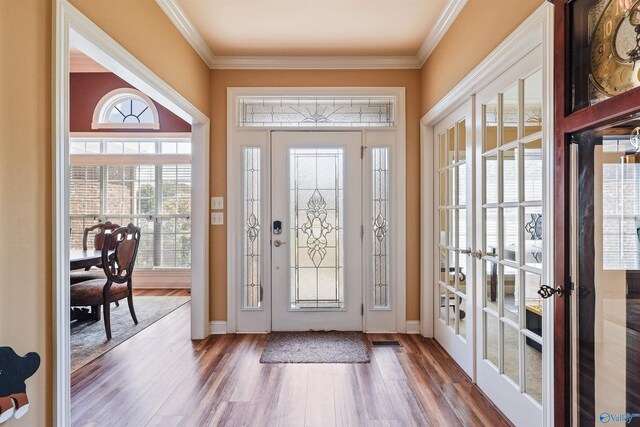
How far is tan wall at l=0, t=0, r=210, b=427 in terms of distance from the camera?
1.31 meters

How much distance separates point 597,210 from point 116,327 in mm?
4114

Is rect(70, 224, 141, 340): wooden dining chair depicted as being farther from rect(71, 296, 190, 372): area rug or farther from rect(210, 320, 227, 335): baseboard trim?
rect(210, 320, 227, 335): baseboard trim

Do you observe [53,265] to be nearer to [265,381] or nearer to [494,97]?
[265,381]

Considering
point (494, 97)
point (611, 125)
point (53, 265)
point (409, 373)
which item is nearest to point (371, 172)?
point (494, 97)

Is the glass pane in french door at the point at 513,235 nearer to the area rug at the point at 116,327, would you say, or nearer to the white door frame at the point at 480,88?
the white door frame at the point at 480,88

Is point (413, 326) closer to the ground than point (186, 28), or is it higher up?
closer to the ground

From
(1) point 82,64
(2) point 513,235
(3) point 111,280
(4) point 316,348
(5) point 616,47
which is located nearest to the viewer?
(5) point 616,47

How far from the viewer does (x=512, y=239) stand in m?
2.01

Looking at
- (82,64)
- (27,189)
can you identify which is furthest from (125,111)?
(27,189)

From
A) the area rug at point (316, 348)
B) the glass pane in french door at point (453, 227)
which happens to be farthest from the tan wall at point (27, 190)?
the glass pane in french door at point (453, 227)

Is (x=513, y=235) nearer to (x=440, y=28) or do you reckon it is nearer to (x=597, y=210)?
(x=597, y=210)

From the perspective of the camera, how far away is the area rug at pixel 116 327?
3.00 meters

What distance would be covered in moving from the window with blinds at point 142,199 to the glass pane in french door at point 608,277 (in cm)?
530

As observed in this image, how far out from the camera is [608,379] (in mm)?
1195
